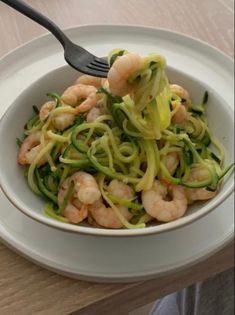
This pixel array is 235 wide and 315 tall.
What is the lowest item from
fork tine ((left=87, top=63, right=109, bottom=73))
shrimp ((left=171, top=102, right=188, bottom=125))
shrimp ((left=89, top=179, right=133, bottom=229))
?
shrimp ((left=89, top=179, right=133, bottom=229))

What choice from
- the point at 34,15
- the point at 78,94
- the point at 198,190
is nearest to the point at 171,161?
the point at 198,190

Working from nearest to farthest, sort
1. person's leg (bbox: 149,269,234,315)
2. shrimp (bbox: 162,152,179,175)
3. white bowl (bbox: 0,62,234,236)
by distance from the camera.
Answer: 1. white bowl (bbox: 0,62,234,236)
2. shrimp (bbox: 162,152,179,175)
3. person's leg (bbox: 149,269,234,315)

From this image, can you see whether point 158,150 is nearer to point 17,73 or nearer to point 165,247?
point 165,247

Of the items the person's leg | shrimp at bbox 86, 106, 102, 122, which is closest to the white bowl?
shrimp at bbox 86, 106, 102, 122

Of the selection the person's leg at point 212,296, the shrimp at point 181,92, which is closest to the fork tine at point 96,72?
the shrimp at point 181,92

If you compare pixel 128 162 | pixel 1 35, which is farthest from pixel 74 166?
pixel 1 35

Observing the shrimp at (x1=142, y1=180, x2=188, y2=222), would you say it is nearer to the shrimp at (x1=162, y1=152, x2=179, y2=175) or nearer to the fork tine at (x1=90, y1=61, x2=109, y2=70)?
the shrimp at (x1=162, y1=152, x2=179, y2=175)

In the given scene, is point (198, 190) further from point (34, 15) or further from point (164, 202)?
point (34, 15)
